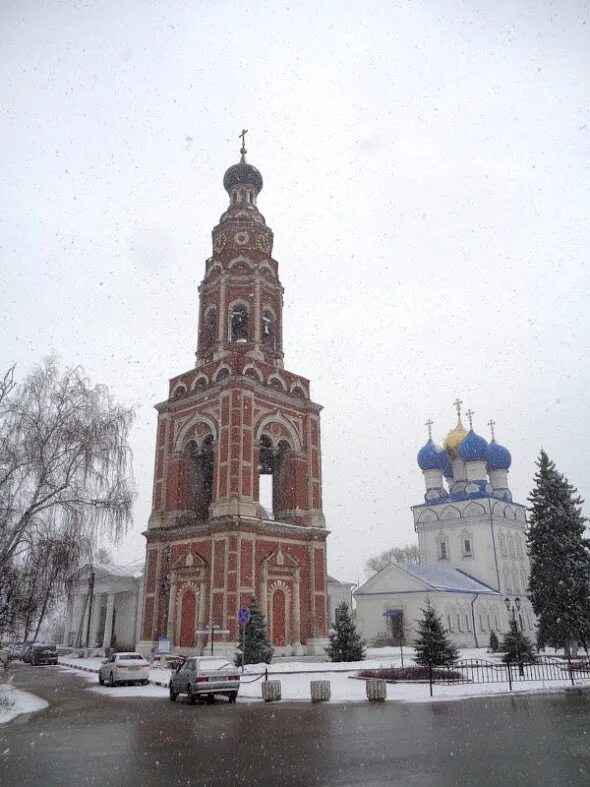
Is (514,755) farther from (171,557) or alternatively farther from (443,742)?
(171,557)

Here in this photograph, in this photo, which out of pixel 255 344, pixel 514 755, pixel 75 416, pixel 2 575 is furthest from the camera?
pixel 255 344

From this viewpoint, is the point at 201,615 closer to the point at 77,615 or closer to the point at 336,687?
the point at 336,687

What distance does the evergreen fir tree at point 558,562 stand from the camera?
1270 inches

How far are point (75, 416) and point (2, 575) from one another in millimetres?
5528

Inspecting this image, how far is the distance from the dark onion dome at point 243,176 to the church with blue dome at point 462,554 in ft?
91.2

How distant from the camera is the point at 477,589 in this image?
45.0 m

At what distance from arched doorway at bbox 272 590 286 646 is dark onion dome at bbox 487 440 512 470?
30532 mm

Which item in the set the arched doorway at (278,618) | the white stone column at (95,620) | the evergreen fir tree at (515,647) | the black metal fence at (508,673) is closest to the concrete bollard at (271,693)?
the black metal fence at (508,673)

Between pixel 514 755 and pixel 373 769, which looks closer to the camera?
pixel 373 769

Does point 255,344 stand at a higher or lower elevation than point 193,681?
higher

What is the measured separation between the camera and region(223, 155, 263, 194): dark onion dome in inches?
1542

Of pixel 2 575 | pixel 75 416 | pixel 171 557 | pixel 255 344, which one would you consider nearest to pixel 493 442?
pixel 255 344

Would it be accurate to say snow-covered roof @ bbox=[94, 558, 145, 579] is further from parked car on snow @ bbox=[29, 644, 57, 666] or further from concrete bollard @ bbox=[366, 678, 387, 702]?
concrete bollard @ bbox=[366, 678, 387, 702]

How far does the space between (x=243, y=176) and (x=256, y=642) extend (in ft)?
92.2
